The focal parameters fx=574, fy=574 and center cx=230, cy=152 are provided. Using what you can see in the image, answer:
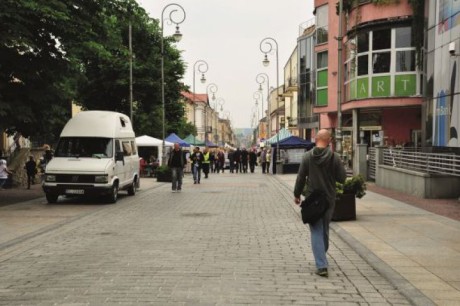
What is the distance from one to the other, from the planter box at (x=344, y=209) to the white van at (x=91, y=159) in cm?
704

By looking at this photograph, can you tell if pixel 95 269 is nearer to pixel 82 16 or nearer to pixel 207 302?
pixel 207 302

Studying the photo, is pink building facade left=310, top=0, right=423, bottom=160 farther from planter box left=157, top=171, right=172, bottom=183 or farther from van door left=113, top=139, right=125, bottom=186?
van door left=113, top=139, right=125, bottom=186

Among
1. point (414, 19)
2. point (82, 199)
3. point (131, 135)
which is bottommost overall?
point (82, 199)

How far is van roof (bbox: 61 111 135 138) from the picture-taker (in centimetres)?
1728

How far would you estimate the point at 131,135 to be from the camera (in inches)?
791

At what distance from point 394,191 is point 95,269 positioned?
1497cm

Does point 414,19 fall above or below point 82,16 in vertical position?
above

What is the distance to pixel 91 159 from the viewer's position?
16625mm

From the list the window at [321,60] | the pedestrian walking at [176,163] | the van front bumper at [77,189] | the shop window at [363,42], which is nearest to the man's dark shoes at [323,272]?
the van front bumper at [77,189]

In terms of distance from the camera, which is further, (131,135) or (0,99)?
(131,135)

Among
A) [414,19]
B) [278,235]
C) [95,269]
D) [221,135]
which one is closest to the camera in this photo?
[95,269]

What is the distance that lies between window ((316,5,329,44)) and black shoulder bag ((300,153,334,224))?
109 ft

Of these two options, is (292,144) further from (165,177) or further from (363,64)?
(165,177)

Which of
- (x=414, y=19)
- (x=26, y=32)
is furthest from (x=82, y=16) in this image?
(x=414, y=19)
